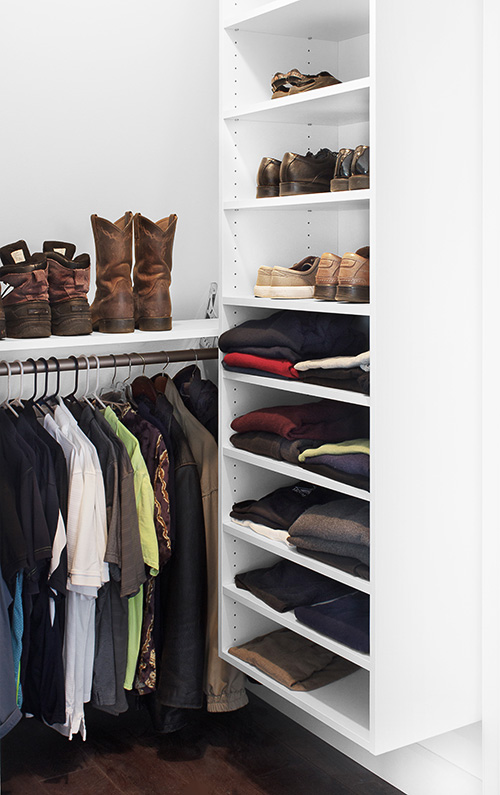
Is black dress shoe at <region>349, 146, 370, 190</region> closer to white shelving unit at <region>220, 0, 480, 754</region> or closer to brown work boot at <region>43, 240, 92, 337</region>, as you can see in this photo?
white shelving unit at <region>220, 0, 480, 754</region>

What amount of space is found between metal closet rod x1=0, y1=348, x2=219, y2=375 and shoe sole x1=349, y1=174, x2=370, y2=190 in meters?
0.83

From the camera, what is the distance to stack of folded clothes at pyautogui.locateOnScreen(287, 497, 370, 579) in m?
1.99

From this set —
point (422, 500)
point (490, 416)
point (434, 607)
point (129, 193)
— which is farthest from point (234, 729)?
point (129, 193)

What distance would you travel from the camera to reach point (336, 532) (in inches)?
80.6

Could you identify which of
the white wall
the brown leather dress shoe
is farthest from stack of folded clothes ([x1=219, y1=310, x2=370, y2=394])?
the white wall

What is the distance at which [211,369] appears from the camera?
2.89m

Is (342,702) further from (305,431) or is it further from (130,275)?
(130,275)

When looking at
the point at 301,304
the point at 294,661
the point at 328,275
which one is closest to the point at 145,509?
the point at 294,661

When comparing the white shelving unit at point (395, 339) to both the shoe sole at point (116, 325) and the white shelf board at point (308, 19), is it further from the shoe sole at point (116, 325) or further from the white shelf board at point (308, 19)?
the shoe sole at point (116, 325)

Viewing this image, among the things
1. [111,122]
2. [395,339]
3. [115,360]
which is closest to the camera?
[395,339]

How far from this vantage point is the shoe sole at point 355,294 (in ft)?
6.43

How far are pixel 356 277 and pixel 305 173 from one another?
0.38m

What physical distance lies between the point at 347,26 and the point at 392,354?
0.97 m

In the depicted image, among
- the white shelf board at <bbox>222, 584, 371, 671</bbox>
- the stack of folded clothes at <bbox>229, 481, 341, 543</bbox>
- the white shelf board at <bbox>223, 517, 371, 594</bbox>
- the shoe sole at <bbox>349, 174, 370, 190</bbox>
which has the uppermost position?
the shoe sole at <bbox>349, 174, 370, 190</bbox>
